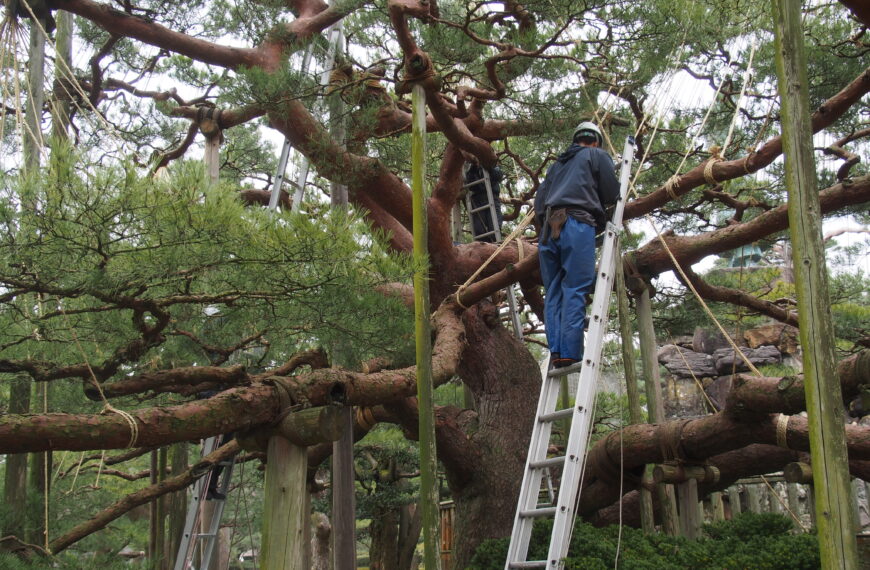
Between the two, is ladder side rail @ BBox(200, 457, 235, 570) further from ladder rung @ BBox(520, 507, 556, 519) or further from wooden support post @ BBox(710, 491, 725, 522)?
wooden support post @ BBox(710, 491, 725, 522)

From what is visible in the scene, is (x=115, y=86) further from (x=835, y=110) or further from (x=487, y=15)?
(x=835, y=110)

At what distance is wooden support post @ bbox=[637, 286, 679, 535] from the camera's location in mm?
4457

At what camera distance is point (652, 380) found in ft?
15.1

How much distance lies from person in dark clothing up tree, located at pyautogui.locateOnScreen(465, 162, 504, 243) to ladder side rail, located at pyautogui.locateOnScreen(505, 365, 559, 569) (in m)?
2.46

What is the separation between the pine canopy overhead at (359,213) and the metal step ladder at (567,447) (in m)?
0.72

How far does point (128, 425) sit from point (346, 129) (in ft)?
9.40

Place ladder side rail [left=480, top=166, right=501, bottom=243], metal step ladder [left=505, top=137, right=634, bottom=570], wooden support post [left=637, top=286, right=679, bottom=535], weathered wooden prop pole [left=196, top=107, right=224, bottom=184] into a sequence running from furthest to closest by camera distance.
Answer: ladder side rail [left=480, top=166, right=501, bottom=243] < weathered wooden prop pole [left=196, top=107, right=224, bottom=184] < wooden support post [left=637, top=286, right=679, bottom=535] < metal step ladder [left=505, top=137, right=634, bottom=570]

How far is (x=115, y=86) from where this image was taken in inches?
241

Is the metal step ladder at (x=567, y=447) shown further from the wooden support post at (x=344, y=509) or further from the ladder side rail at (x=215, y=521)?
the ladder side rail at (x=215, y=521)

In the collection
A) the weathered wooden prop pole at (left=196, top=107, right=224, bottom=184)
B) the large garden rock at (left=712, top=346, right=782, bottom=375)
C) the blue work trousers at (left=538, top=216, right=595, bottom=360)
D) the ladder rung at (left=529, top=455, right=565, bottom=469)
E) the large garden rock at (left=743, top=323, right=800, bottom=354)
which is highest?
the large garden rock at (left=743, top=323, right=800, bottom=354)

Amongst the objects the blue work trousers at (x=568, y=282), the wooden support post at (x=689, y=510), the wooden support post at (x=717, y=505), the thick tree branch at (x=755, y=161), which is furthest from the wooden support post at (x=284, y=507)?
the wooden support post at (x=717, y=505)

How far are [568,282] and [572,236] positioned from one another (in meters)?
0.24

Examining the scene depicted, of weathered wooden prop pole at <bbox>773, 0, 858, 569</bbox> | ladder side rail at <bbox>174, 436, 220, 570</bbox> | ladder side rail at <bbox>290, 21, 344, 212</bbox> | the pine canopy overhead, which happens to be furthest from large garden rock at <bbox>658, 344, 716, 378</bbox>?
weathered wooden prop pole at <bbox>773, 0, 858, 569</bbox>

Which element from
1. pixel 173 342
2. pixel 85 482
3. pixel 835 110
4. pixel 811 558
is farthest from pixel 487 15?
pixel 85 482
